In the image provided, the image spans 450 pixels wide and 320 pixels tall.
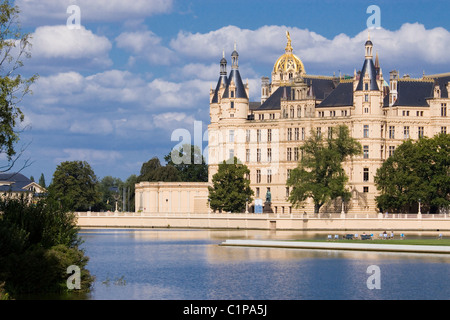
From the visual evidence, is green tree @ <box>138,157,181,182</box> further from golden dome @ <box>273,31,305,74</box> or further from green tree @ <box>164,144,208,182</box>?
golden dome @ <box>273,31,305,74</box>

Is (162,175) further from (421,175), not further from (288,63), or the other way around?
(421,175)

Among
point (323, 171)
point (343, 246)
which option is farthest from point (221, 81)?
point (343, 246)

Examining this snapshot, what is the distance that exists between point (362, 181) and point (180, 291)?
69.1 metres

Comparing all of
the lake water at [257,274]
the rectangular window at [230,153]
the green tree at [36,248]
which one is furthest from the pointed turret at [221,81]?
the green tree at [36,248]

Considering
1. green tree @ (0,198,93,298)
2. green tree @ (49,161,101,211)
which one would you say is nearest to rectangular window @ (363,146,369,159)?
green tree @ (49,161,101,211)

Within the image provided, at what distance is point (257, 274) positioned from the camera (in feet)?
178

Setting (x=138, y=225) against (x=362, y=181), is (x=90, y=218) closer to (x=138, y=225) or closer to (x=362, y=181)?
(x=138, y=225)

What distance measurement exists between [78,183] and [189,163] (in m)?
36.0

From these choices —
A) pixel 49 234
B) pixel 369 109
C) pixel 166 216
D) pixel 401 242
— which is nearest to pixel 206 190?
pixel 166 216

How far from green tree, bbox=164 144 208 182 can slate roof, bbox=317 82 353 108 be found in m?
42.1

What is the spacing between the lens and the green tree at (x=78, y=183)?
125 meters

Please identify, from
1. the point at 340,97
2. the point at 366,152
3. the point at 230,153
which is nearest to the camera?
the point at 366,152

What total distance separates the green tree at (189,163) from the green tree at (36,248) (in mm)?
113056
